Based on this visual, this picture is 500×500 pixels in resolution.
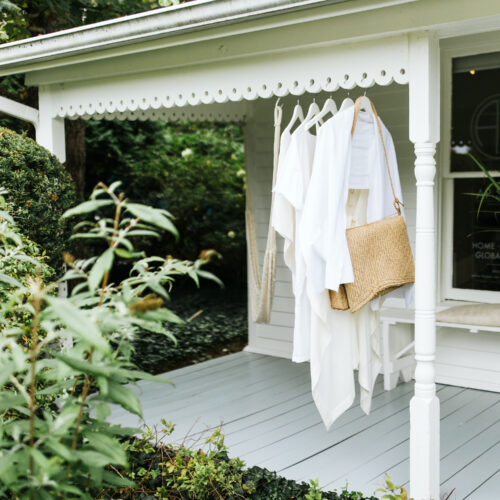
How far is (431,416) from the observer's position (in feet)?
9.72

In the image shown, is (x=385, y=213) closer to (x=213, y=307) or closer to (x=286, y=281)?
(x=286, y=281)

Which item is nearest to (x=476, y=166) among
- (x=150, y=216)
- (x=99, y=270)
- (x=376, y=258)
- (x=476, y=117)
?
(x=476, y=117)

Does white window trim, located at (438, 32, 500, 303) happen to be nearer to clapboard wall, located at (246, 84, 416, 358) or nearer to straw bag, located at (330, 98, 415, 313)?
clapboard wall, located at (246, 84, 416, 358)

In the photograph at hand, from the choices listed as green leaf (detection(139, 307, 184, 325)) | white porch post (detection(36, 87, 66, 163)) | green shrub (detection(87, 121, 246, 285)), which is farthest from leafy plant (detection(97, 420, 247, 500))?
green shrub (detection(87, 121, 246, 285))

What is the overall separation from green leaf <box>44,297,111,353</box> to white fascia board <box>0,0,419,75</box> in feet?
6.75

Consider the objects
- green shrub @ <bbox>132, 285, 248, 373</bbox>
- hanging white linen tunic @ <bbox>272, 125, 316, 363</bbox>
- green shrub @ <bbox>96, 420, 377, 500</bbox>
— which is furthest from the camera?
green shrub @ <bbox>132, 285, 248, 373</bbox>

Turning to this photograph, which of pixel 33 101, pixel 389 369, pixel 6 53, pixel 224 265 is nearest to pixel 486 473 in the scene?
pixel 389 369

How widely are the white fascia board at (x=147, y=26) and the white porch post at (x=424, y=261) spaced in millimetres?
314

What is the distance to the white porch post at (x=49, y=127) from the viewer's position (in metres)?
5.02

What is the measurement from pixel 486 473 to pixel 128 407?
2.44 m

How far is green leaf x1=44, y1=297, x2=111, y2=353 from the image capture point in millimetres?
1473

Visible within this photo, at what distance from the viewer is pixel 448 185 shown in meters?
5.03

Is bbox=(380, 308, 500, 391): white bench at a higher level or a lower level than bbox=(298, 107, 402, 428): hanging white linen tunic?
→ lower

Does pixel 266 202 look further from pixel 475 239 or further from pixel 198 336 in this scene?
pixel 198 336
